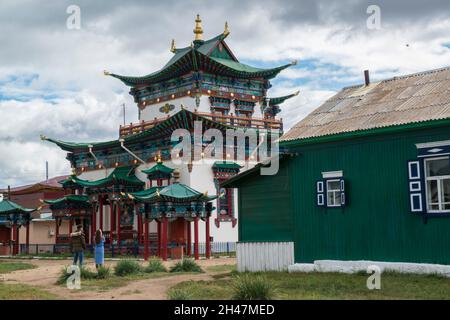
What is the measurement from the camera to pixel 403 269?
17750 millimetres

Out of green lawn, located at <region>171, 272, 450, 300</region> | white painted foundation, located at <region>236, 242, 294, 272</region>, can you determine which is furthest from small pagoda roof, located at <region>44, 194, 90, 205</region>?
green lawn, located at <region>171, 272, 450, 300</region>

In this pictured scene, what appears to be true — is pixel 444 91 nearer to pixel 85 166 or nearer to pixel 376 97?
pixel 376 97

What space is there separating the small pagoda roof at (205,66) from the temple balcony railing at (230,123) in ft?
10.0

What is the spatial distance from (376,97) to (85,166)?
92.4 ft

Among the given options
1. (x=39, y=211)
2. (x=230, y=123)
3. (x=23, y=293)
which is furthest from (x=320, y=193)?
(x=39, y=211)

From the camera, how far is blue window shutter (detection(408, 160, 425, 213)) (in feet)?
56.7

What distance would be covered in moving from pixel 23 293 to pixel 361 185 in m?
9.78

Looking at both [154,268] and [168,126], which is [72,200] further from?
[154,268]

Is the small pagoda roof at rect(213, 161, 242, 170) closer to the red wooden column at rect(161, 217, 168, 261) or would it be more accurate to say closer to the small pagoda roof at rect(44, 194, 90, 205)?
the red wooden column at rect(161, 217, 168, 261)

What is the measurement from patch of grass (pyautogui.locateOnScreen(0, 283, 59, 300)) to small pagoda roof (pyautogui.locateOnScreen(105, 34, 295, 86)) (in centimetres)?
2379

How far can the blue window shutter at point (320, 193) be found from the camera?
1973 cm

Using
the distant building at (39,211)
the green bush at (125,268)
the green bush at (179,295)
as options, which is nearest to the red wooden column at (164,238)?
the green bush at (125,268)
